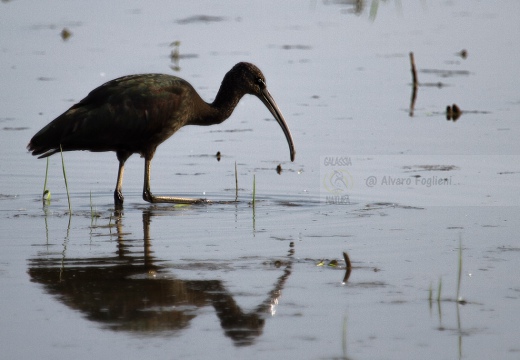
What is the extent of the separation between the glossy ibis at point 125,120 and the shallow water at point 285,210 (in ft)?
1.43

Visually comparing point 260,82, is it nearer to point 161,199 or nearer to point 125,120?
point 125,120

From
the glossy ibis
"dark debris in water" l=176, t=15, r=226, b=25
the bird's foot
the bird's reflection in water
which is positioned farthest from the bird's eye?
"dark debris in water" l=176, t=15, r=226, b=25

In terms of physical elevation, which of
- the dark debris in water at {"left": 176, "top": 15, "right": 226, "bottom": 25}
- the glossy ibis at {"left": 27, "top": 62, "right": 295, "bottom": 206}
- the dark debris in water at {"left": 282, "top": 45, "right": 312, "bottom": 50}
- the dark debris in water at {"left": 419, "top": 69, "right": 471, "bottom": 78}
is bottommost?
the glossy ibis at {"left": 27, "top": 62, "right": 295, "bottom": 206}

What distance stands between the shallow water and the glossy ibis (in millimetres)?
437

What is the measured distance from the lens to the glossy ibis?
9.20 meters

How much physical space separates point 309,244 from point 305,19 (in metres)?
13.3

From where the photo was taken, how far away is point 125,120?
9.32 metres

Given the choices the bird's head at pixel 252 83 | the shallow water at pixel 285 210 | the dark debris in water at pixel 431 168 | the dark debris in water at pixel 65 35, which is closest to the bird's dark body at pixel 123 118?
the shallow water at pixel 285 210

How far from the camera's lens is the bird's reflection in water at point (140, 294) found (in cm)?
566

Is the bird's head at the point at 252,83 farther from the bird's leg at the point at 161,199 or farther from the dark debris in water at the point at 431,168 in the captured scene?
the bird's leg at the point at 161,199

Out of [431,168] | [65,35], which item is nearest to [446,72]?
[431,168]

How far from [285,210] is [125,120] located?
160cm

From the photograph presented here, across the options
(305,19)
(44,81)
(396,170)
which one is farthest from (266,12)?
(396,170)

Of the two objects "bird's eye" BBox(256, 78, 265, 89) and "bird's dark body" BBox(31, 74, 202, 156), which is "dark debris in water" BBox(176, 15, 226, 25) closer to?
"bird's eye" BBox(256, 78, 265, 89)
